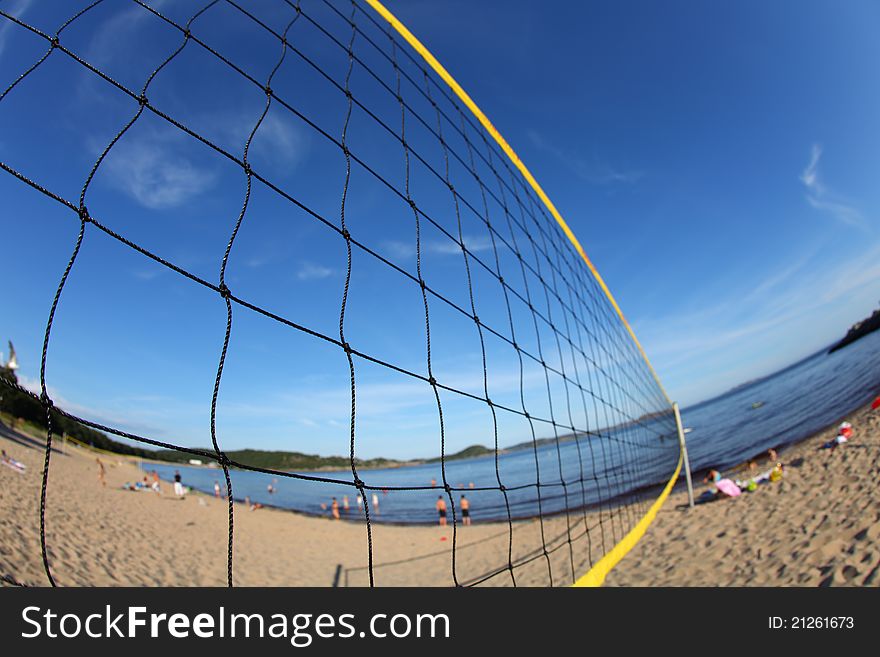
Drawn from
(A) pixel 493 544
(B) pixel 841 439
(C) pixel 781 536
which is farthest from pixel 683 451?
(A) pixel 493 544

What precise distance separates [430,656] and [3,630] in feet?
4.85

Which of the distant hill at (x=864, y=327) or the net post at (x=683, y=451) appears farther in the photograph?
the distant hill at (x=864, y=327)

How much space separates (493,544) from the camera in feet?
27.9

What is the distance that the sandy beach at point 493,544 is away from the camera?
3.50 meters

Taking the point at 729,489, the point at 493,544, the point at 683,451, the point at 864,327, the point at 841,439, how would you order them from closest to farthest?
the point at 729,489
the point at 683,451
the point at 841,439
the point at 493,544
the point at 864,327

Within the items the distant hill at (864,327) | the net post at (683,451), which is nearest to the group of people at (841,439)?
the net post at (683,451)

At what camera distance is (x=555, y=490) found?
15.8 meters

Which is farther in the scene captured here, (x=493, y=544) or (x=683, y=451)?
(x=493, y=544)

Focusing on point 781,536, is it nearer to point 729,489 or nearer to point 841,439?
point 729,489

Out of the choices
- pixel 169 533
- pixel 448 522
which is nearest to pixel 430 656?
pixel 169 533

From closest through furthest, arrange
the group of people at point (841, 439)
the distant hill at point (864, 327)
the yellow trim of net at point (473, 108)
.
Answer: the yellow trim of net at point (473, 108)
the group of people at point (841, 439)
the distant hill at point (864, 327)

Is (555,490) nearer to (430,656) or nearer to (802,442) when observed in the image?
(802,442)

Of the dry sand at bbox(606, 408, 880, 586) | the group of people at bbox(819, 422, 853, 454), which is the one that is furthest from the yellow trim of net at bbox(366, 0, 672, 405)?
the group of people at bbox(819, 422, 853, 454)

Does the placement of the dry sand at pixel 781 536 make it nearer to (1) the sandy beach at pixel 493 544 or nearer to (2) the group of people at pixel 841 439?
(1) the sandy beach at pixel 493 544
